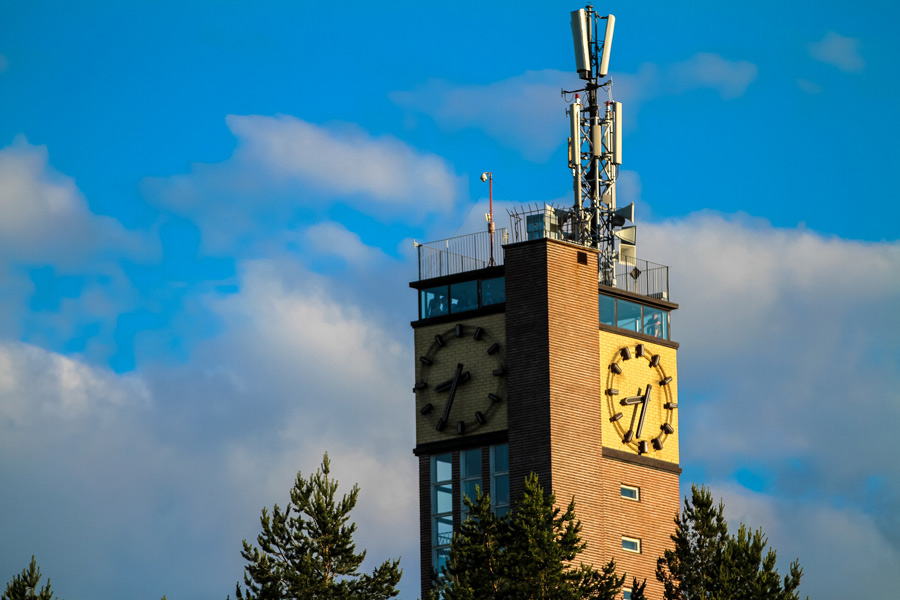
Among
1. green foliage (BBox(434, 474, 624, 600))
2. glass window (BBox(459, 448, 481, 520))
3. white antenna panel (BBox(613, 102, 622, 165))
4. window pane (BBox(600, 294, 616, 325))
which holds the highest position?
white antenna panel (BBox(613, 102, 622, 165))

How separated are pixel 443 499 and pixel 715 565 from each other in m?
12.0

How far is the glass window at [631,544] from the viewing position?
83125 mm

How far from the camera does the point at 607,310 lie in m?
85.7

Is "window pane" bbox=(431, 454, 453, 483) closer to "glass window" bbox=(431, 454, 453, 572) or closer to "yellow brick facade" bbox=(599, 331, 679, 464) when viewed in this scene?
"glass window" bbox=(431, 454, 453, 572)

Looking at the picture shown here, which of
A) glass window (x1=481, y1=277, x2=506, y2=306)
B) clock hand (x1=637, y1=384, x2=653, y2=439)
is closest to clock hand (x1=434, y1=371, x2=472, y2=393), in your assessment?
glass window (x1=481, y1=277, x2=506, y2=306)

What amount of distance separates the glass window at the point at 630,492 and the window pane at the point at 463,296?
9.27 metres

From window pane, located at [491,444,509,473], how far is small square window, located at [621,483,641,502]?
4884mm

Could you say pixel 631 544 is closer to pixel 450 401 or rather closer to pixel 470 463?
pixel 470 463

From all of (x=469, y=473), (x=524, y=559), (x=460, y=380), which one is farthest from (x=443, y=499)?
(x=524, y=559)

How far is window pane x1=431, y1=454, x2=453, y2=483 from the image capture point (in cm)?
8425

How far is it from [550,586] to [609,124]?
84.8ft

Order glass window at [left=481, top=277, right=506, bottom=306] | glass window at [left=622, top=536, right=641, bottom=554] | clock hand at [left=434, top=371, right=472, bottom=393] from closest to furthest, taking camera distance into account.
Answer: glass window at [left=622, top=536, right=641, bottom=554] < clock hand at [left=434, top=371, right=472, bottom=393] < glass window at [left=481, top=277, right=506, bottom=306]

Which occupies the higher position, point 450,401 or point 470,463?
point 450,401

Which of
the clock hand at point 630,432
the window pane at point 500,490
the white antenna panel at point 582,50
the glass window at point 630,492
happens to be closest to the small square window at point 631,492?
the glass window at point 630,492
